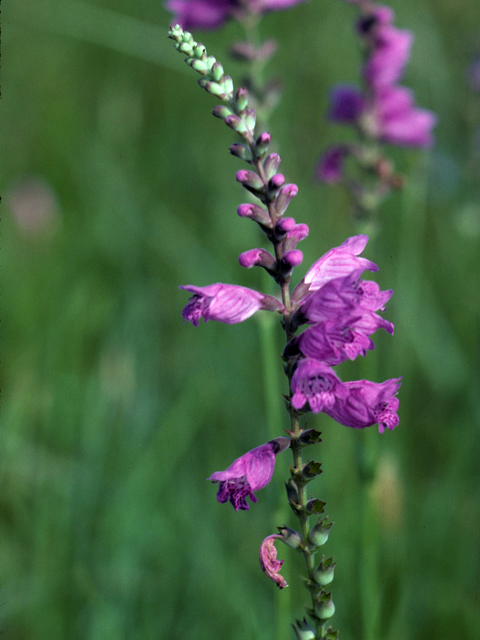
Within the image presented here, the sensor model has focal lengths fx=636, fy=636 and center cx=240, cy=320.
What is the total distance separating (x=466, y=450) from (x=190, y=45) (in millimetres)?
2929

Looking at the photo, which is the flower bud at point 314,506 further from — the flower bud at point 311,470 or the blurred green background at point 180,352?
the blurred green background at point 180,352

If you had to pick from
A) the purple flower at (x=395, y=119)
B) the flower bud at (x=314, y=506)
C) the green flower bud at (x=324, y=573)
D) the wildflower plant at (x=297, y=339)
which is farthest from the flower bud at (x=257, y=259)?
the purple flower at (x=395, y=119)

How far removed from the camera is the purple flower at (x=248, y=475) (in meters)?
1.56

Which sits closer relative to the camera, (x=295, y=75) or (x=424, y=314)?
(x=424, y=314)

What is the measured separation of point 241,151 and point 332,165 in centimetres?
198

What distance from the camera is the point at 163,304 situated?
5152mm

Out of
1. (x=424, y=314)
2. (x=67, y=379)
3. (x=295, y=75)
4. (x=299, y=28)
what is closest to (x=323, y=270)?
(x=67, y=379)

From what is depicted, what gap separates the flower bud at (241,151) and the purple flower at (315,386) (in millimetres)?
512

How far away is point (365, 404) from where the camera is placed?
1.55 m

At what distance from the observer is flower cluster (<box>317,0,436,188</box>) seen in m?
3.28

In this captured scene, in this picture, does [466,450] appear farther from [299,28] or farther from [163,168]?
[299,28]

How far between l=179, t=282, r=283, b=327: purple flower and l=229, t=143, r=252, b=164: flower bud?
318 millimetres

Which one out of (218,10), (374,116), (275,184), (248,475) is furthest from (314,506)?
(218,10)

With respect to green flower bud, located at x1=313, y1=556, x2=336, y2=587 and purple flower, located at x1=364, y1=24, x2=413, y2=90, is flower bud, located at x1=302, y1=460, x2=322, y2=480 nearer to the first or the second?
green flower bud, located at x1=313, y1=556, x2=336, y2=587
